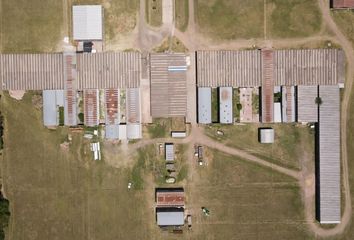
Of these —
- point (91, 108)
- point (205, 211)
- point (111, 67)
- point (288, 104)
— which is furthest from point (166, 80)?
point (205, 211)

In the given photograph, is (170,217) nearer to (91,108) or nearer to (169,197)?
(169,197)

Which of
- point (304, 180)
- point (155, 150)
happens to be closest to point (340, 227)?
point (304, 180)

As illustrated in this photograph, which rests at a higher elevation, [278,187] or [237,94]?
[237,94]

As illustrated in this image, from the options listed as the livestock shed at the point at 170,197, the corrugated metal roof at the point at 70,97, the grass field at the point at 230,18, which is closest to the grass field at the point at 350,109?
the grass field at the point at 230,18

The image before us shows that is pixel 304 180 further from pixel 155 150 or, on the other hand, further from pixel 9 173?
pixel 9 173

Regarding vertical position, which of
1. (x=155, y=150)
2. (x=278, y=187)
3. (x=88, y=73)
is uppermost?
(x=88, y=73)

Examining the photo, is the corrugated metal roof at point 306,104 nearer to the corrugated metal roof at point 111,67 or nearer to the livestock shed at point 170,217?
the livestock shed at point 170,217

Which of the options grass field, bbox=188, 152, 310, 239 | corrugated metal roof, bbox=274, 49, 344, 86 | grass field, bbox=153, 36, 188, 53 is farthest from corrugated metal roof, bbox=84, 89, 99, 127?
corrugated metal roof, bbox=274, 49, 344, 86
